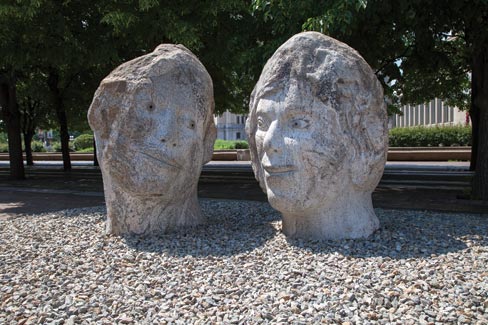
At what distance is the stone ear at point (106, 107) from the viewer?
5.94 meters

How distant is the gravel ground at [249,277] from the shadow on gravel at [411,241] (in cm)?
1

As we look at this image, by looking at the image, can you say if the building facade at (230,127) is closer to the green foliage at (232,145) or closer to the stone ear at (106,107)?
the green foliage at (232,145)

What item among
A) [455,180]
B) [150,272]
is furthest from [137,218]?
[455,180]

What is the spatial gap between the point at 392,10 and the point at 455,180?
6169mm

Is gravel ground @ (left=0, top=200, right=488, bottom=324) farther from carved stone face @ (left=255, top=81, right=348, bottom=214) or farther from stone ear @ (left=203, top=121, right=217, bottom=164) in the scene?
stone ear @ (left=203, top=121, right=217, bottom=164)

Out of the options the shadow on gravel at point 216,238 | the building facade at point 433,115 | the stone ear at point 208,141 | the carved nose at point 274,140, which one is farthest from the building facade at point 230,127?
the carved nose at point 274,140

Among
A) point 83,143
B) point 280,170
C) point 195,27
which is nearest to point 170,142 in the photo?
point 280,170

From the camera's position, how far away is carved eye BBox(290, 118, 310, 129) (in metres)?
5.16

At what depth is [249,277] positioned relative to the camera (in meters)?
4.41

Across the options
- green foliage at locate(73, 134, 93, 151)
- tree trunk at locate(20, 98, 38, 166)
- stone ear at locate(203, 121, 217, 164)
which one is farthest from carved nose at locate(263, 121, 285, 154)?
green foliage at locate(73, 134, 93, 151)

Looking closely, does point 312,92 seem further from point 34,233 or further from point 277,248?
point 34,233

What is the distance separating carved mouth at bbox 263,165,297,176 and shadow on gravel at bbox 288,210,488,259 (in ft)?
2.81

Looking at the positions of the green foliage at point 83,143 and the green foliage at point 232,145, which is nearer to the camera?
the green foliage at point 232,145

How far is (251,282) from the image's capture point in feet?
14.0
